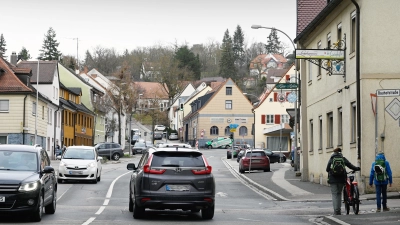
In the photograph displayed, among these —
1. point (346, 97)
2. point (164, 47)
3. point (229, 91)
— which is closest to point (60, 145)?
point (229, 91)

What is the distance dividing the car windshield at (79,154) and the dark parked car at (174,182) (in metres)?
18.7

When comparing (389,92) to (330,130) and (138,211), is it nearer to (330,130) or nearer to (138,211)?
(138,211)

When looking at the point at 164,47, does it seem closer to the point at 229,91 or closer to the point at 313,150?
the point at 229,91

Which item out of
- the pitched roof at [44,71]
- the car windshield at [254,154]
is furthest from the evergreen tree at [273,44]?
the car windshield at [254,154]

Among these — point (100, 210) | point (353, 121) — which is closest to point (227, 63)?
point (353, 121)

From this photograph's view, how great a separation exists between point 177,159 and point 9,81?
160 feet

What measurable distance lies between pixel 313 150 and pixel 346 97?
8478 mm

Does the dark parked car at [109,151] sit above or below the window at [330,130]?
below

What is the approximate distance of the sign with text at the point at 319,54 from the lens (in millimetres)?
27672

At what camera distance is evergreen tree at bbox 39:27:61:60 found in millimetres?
144125

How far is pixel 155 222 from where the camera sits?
17781 millimetres

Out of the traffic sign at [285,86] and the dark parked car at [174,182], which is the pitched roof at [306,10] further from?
the dark parked car at [174,182]

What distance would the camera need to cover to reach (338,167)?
19531 mm

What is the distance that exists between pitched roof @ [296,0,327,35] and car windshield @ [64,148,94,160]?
1359cm
